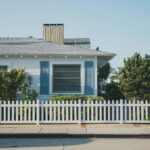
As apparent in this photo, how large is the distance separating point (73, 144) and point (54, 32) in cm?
1323

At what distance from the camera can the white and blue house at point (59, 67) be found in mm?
20891

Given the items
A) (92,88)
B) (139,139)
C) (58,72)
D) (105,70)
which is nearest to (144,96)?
(92,88)

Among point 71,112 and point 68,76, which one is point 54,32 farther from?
point 71,112

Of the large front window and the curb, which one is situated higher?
the large front window

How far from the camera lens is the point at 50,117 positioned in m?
16.7

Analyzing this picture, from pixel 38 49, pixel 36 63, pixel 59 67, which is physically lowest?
pixel 59 67

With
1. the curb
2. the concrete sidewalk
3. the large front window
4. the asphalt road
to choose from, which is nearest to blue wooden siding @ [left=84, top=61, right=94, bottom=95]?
the large front window

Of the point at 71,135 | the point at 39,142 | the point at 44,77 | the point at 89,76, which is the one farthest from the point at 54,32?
the point at 39,142

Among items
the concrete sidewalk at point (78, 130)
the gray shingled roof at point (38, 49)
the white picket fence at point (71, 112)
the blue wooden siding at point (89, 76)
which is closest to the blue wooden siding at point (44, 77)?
the gray shingled roof at point (38, 49)

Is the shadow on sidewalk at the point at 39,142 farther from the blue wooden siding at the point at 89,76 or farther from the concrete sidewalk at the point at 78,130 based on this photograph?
the blue wooden siding at the point at 89,76

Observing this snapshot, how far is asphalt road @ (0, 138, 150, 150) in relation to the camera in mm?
11227

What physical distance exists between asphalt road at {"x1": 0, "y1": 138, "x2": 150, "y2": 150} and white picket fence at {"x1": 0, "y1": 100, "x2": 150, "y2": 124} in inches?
130

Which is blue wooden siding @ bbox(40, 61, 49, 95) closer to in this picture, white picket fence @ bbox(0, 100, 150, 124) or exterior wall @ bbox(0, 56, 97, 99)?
exterior wall @ bbox(0, 56, 97, 99)

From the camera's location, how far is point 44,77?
826 inches
